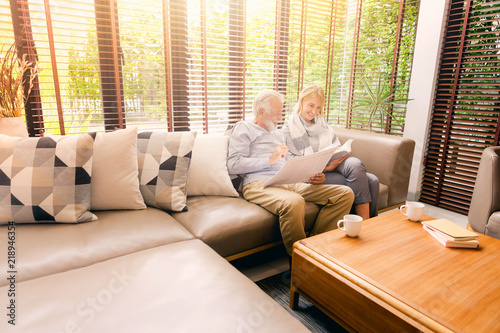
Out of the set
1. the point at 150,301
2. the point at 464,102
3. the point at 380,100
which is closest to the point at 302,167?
the point at 150,301

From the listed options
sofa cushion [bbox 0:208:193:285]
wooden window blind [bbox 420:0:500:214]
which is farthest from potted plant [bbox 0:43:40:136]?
wooden window blind [bbox 420:0:500:214]

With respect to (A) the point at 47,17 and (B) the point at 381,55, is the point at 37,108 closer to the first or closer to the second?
(A) the point at 47,17

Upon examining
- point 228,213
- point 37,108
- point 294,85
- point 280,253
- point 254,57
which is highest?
point 254,57

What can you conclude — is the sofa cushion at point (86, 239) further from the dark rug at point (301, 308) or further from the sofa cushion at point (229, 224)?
the dark rug at point (301, 308)

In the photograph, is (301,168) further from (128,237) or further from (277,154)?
(128,237)

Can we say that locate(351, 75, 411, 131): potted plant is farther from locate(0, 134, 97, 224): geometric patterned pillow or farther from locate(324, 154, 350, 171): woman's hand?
locate(0, 134, 97, 224): geometric patterned pillow

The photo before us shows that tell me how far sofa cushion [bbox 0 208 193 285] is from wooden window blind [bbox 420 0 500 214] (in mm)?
2568

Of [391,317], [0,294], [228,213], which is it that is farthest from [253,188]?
[0,294]

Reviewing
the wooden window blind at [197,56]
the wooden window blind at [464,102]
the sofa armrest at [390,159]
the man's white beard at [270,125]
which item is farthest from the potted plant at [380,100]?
the man's white beard at [270,125]

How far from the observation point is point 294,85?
314 cm

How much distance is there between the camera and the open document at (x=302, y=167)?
67.4 inches

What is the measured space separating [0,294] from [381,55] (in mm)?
3466

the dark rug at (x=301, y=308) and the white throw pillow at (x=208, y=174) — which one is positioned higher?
the white throw pillow at (x=208, y=174)

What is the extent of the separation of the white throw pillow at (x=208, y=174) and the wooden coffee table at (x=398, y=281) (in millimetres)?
720
